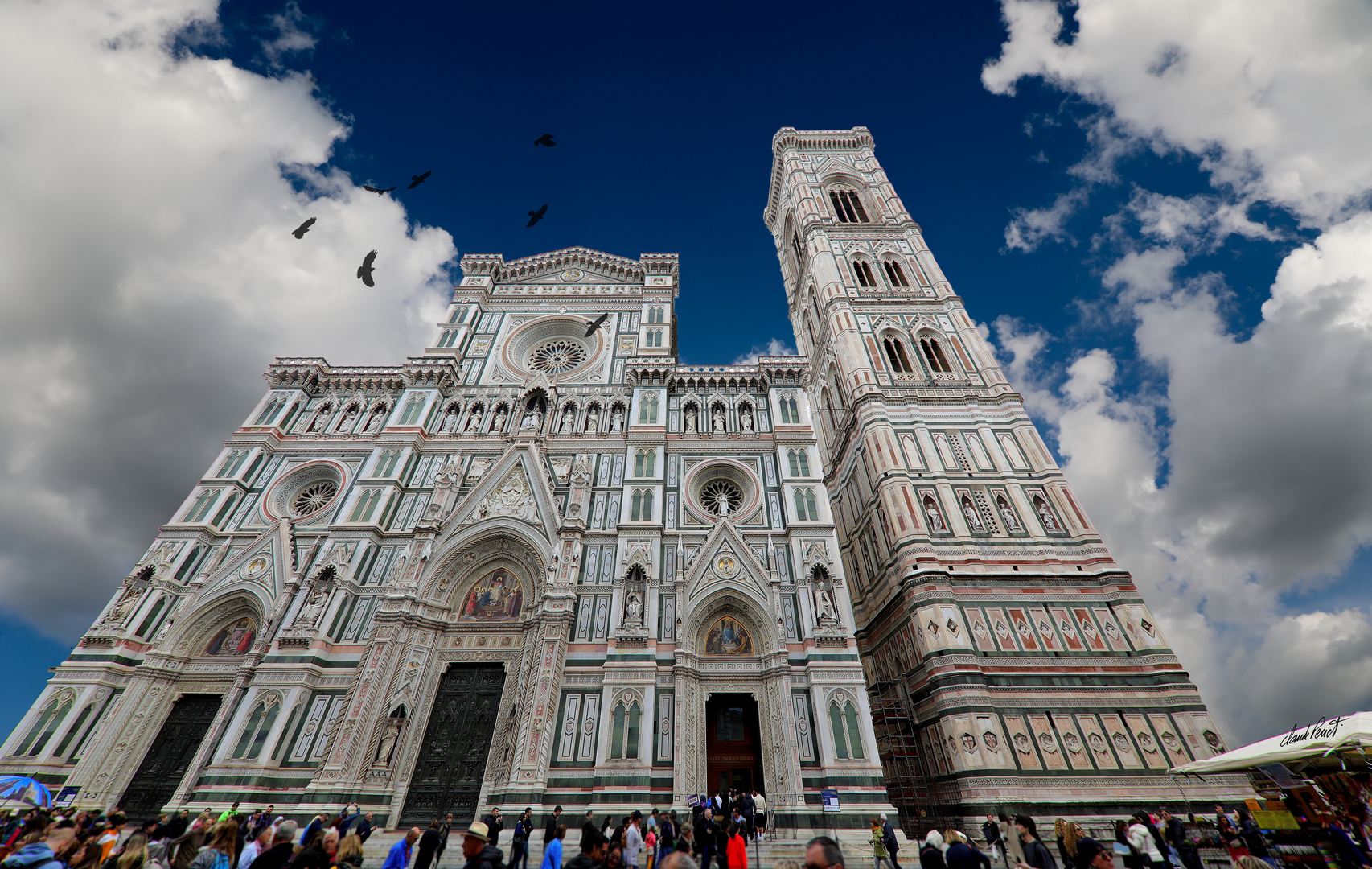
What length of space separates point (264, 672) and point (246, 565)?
4.93m

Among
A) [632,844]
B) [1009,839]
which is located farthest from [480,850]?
[1009,839]

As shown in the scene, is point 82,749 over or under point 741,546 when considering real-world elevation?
under

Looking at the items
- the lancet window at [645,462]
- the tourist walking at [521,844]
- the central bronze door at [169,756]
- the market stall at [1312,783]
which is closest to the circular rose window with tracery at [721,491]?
the lancet window at [645,462]

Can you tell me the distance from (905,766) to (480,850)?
64.2 feet

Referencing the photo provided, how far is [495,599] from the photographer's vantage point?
2073 cm

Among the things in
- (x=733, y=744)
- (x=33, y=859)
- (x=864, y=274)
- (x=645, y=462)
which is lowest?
(x=33, y=859)

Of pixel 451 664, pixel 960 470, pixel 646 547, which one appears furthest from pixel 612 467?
pixel 960 470

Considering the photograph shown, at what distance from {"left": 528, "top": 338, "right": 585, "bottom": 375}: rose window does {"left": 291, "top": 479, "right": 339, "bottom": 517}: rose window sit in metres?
10.4

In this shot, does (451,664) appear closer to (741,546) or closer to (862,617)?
(741,546)

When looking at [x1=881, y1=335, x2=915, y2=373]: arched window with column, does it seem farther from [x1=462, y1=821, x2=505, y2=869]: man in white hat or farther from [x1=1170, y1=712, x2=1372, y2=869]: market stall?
[x1=462, y1=821, x2=505, y2=869]: man in white hat

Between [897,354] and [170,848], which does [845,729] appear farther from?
[897,354]

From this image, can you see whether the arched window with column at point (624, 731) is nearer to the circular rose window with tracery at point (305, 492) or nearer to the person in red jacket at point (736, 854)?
the person in red jacket at point (736, 854)

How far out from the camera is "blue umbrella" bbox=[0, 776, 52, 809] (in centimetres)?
1128

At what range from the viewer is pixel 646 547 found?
20875mm
